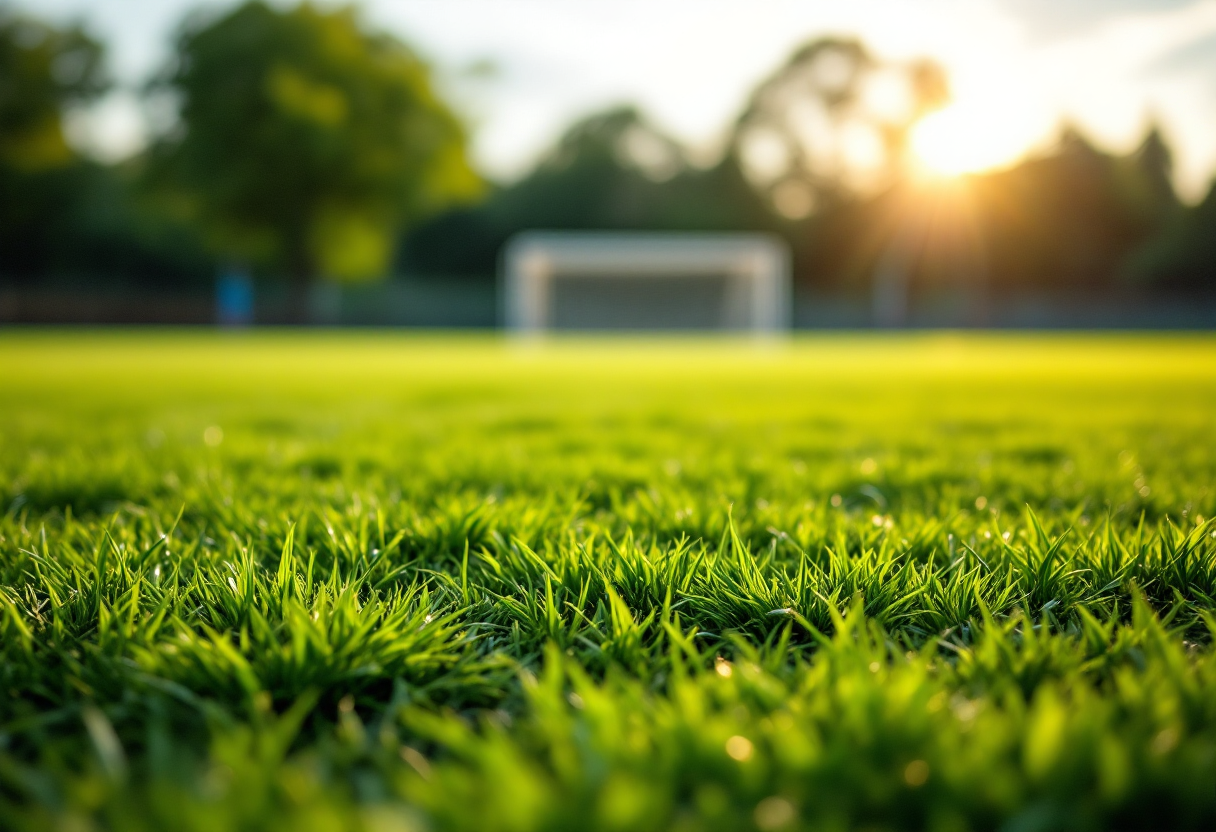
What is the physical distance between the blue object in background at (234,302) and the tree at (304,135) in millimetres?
3670

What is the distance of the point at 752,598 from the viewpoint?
1.21 meters

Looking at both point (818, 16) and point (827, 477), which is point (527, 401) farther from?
point (818, 16)

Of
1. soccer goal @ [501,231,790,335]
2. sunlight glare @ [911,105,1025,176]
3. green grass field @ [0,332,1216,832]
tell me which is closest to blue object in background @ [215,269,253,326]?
soccer goal @ [501,231,790,335]

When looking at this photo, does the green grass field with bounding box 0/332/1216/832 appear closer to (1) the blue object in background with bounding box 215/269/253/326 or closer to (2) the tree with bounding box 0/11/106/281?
(2) the tree with bounding box 0/11/106/281

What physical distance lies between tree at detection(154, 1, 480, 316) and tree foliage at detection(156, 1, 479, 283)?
1.7 inches

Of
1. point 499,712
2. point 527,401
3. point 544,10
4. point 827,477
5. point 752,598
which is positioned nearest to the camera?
point 499,712

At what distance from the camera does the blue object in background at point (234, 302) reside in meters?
32.2

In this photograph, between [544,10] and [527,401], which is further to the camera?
[544,10]

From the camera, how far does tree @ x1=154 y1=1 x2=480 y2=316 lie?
83.2ft

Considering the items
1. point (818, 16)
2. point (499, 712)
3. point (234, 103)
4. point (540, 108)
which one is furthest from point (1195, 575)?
point (540, 108)

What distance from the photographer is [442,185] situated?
2828 cm

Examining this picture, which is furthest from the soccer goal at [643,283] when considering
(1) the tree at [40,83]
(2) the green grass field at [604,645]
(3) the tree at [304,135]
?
(2) the green grass field at [604,645]

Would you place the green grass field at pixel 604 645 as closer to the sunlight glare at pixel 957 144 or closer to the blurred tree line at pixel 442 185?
the sunlight glare at pixel 957 144

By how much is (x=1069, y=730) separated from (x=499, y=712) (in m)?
0.64
